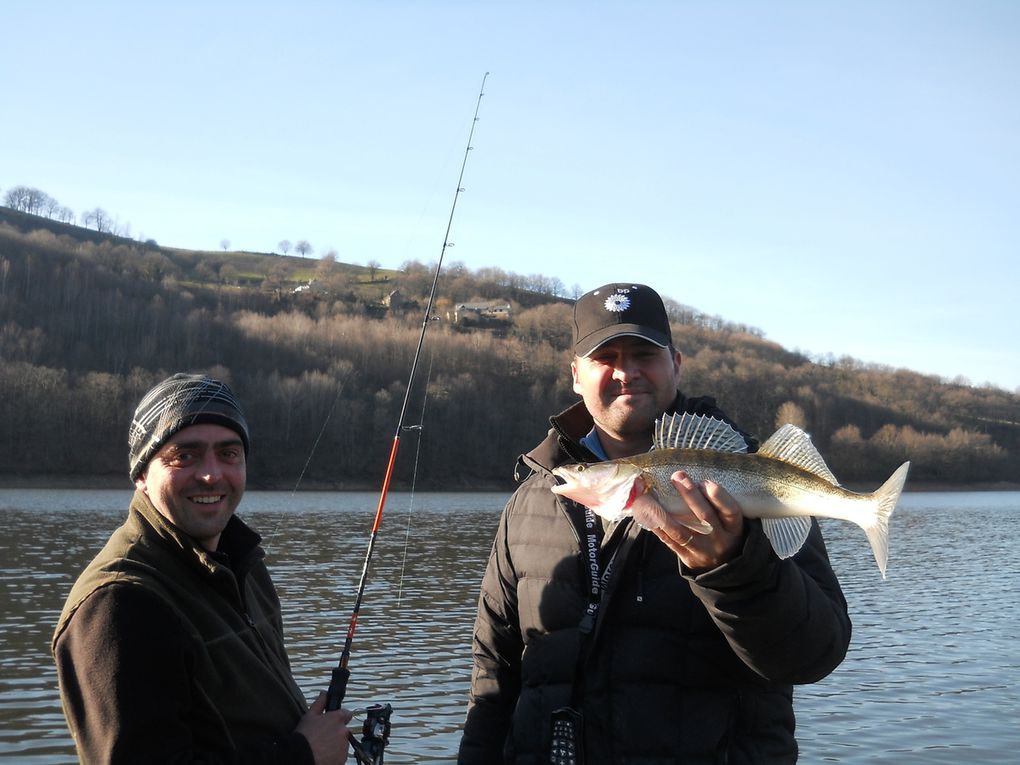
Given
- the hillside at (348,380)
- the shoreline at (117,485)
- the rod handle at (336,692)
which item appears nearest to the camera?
the rod handle at (336,692)

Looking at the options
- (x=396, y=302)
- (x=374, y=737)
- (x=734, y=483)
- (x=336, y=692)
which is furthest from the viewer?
(x=396, y=302)

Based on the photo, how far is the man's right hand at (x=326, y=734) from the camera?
3.25 m

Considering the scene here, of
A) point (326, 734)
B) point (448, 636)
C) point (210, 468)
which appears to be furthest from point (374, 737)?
point (448, 636)

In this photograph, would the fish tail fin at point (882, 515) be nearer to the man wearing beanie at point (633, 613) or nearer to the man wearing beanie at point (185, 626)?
the man wearing beanie at point (633, 613)

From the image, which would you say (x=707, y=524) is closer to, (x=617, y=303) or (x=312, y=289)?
(x=617, y=303)

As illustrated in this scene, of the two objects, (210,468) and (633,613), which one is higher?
(210,468)

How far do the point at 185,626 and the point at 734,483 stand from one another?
6.14 feet

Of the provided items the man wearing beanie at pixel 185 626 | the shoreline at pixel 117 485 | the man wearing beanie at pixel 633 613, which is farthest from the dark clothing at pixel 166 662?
the shoreline at pixel 117 485

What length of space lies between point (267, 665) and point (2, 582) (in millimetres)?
21484

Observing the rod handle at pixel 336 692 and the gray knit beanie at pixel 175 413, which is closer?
the gray knit beanie at pixel 175 413

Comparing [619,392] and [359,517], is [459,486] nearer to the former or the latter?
[359,517]

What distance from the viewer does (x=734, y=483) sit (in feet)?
10.8

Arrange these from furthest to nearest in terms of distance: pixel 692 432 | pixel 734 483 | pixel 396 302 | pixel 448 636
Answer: pixel 396 302 < pixel 448 636 < pixel 692 432 < pixel 734 483

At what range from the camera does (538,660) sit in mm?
3705
